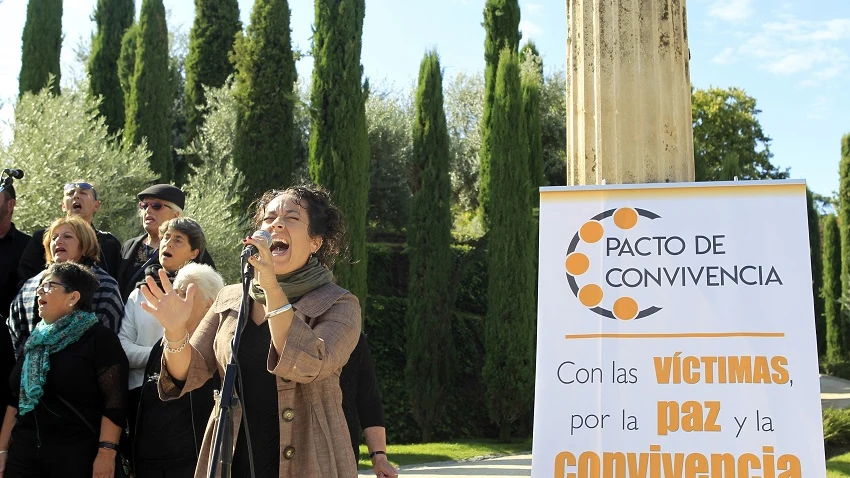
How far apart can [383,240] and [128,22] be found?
313 inches

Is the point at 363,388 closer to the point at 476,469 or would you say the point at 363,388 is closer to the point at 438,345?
the point at 476,469

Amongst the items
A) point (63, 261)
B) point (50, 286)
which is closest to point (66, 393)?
point (50, 286)

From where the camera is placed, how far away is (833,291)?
26.7 m

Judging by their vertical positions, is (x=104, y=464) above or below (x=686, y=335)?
below

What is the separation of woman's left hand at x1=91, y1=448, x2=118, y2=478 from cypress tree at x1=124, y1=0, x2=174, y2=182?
1210 centimetres

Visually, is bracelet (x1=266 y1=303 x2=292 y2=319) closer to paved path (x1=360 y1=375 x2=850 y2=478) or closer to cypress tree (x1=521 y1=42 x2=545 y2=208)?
paved path (x1=360 y1=375 x2=850 y2=478)

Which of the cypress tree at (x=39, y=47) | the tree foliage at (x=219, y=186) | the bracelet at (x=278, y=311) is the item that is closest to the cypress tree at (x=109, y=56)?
the cypress tree at (x=39, y=47)

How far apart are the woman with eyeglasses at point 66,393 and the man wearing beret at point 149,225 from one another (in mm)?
847

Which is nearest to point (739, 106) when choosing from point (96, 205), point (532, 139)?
point (532, 139)

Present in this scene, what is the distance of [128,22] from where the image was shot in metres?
20.1

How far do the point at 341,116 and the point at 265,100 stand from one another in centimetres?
196

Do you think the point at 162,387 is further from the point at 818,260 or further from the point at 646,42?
the point at 818,260

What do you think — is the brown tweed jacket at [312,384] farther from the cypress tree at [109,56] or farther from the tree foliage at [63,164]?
the cypress tree at [109,56]

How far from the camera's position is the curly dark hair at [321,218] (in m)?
2.98
